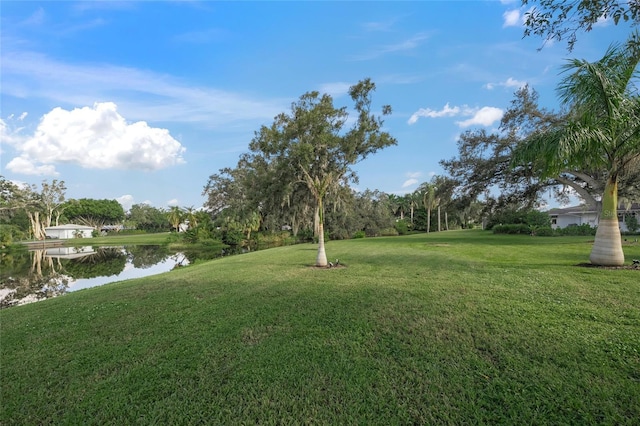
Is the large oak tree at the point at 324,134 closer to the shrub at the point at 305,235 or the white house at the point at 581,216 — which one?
the shrub at the point at 305,235

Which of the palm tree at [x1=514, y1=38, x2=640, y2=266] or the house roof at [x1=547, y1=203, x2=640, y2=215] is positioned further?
the house roof at [x1=547, y1=203, x2=640, y2=215]

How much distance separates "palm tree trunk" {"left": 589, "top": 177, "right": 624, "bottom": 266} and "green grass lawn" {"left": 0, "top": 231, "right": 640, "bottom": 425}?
6.93ft

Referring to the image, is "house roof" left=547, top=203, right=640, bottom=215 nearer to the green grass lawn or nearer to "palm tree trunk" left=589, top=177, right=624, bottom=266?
"palm tree trunk" left=589, top=177, right=624, bottom=266

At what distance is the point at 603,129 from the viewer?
274 inches

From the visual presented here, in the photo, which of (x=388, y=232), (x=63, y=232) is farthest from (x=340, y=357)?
(x=63, y=232)

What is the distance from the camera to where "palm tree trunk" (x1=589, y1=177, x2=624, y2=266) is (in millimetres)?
7311

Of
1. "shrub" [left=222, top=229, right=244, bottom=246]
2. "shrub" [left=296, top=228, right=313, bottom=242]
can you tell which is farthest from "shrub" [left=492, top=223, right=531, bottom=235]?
"shrub" [left=222, top=229, right=244, bottom=246]

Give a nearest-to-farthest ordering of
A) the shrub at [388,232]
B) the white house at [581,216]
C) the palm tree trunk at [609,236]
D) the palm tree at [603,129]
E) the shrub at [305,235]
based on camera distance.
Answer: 1. the palm tree at [603,129]
2. the palm tree trunk at [609,236]
3. the white house at [581,216]
4. the shrub at [305,235]
5. the shrub at [388,232]

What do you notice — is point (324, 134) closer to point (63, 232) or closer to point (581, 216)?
point (581, 216)

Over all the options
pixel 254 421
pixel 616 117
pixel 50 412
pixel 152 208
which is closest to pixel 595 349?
pixel 254 421

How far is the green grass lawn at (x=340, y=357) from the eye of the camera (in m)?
2.47

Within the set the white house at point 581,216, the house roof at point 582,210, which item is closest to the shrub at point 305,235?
the house roof at point 582,210

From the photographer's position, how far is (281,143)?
40.9ft

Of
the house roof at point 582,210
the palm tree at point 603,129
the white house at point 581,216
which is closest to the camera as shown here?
the palm tree at point 603,129
